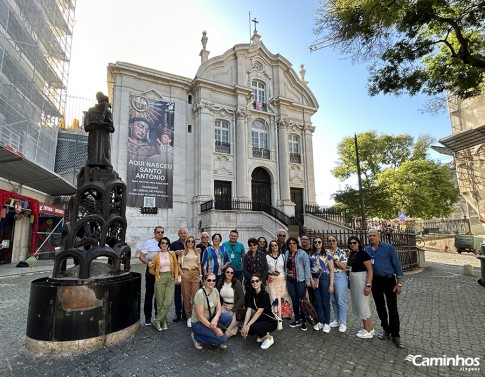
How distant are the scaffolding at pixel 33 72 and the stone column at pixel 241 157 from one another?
42.5ft

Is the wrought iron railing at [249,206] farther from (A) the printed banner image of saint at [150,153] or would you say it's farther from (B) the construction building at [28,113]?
(B) the construction building at [28,113]

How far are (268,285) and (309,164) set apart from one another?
19.6 m

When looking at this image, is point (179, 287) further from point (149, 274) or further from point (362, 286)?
point (362, 286)

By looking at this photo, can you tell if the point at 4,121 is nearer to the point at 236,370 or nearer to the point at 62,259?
the point at 62,259

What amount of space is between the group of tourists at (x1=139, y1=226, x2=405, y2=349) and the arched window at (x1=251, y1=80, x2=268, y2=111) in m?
18.5

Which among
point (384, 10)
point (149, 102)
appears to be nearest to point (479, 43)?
point (384, 10)

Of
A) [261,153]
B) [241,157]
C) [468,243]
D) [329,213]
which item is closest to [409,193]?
[468,243]

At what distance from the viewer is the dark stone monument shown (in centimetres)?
420

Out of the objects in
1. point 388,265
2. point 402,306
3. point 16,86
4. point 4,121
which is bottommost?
point 402,306

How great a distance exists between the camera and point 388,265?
473 cm

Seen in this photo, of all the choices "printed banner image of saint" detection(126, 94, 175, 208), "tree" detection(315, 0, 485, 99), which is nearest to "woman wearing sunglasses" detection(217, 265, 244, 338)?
"tree" detection(315, 0, 485, 99)

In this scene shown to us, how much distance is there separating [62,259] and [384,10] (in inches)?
404

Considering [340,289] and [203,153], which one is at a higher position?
[203,153]

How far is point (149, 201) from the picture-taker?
59.8 ft
